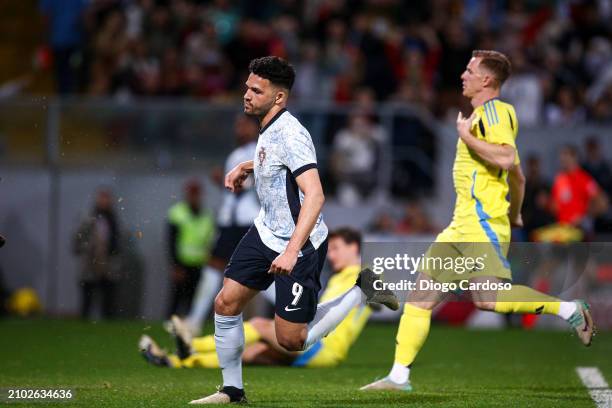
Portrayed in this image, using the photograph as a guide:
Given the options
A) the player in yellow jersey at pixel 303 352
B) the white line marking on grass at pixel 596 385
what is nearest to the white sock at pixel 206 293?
the player in yellow jersey at pixel 303 352

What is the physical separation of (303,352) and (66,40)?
9.34 metres

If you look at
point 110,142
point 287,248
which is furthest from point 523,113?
point 287,248

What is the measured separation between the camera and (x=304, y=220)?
23.0ft

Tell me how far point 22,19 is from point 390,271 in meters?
14.1

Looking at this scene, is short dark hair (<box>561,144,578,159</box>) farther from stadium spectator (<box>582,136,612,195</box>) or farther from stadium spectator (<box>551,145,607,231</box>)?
stadium spectator (<box>582,136,612,195</box>)

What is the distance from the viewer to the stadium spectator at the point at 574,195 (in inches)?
649

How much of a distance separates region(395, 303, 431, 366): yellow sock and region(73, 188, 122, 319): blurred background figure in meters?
8.09

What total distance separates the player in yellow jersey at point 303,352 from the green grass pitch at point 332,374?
15 centimetres

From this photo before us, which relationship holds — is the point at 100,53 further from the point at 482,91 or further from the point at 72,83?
the point at 482,91

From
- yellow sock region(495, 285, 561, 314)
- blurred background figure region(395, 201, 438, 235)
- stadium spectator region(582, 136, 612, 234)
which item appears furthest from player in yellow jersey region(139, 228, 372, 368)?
stadium spectator region(582, 136, 612, 234)

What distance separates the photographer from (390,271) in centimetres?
795

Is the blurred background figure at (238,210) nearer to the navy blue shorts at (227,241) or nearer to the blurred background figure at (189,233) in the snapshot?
the navy blue shorts at (227,241)

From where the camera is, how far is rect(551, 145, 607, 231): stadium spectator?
1648 centimetres

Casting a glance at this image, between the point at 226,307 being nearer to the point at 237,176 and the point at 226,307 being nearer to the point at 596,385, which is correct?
the point at 237,176
